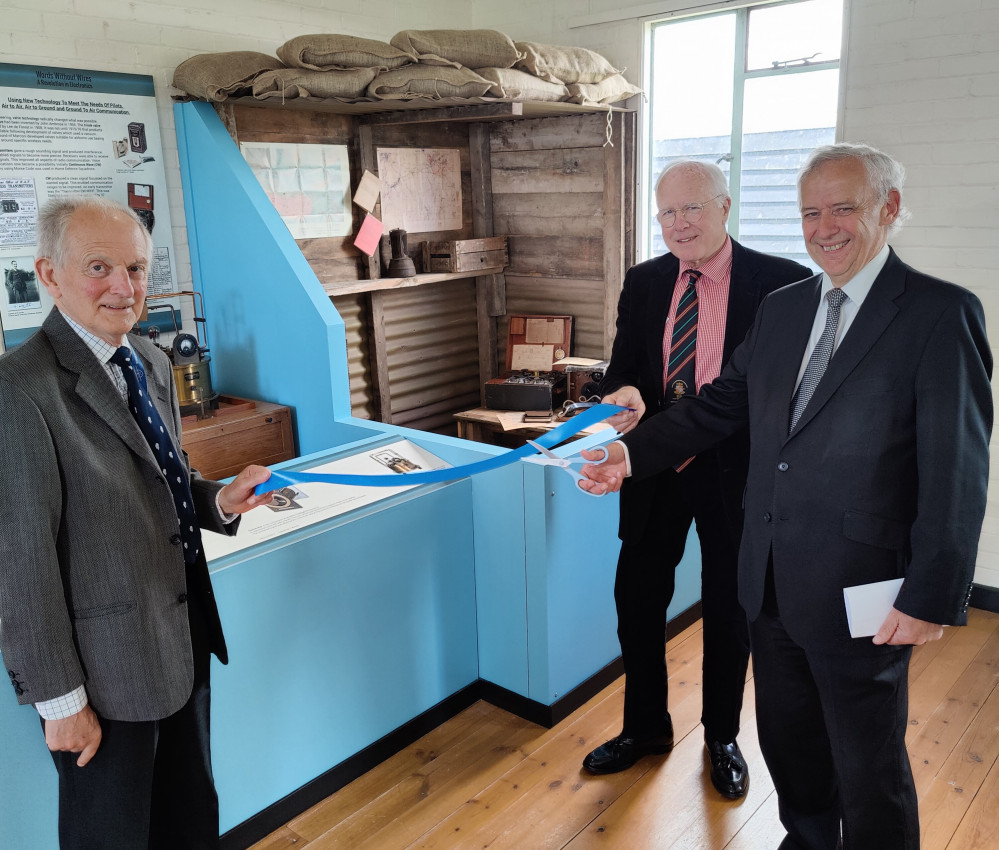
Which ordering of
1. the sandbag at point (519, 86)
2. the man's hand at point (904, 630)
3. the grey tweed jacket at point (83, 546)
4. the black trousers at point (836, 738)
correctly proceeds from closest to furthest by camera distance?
the grey tweed jacket at point (83, 546), the man's hand at point (904, 630), the black trousers at point (836, 738), the sandbag at point (519, 86)

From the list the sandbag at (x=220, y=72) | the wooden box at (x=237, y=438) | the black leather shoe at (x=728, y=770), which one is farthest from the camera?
the sandbag at (x=220, y=72)

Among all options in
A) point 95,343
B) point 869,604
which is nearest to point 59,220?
point 95,343

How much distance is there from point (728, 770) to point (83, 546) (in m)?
2.05

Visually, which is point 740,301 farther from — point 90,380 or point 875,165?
point 90,380

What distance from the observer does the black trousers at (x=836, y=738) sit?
1.86 m

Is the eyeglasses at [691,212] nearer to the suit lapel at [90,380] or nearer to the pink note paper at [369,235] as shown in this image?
the suit lapel at [90,380]

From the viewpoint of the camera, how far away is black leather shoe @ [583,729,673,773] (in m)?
2.78

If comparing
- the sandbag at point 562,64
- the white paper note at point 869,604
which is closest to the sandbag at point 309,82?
the sandbag at point 562,64

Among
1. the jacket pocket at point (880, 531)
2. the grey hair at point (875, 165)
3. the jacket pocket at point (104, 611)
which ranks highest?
the grey hair at point (875, 165)

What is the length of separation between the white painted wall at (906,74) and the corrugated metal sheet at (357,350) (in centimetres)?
93

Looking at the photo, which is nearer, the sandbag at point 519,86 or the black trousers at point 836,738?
the black trousers at point 836,738

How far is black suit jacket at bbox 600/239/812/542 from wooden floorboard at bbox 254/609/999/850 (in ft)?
2.67

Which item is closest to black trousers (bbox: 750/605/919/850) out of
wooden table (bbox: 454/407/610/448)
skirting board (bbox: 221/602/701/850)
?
skirting board (bbox: 221/602/701/850)

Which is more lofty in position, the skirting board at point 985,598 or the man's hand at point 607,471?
the man's hand at point 607,471
